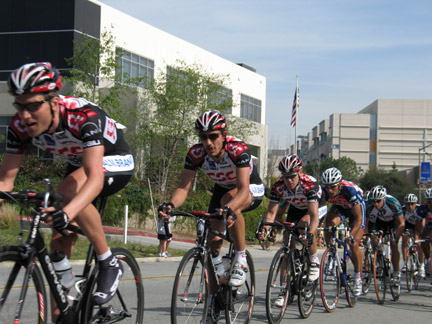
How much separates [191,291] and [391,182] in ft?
338

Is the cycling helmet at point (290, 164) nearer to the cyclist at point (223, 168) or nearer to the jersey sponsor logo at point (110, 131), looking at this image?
the cyclist at point (223, 168)

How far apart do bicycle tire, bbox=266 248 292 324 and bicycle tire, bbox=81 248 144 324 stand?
2646 millimetres

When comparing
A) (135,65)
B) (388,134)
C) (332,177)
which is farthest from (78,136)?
(388,134)

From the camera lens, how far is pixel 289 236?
27.2 ft

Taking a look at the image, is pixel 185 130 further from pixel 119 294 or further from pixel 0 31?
pixel 119 294

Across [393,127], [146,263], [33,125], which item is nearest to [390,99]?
[393,127]

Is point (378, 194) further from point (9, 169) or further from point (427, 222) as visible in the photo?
point (9, 169)

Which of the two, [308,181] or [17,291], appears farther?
[308,181]

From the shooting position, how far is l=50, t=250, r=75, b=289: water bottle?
4199 millimetres

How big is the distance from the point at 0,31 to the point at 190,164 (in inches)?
1375

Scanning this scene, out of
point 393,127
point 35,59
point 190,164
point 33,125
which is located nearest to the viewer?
point 33,125

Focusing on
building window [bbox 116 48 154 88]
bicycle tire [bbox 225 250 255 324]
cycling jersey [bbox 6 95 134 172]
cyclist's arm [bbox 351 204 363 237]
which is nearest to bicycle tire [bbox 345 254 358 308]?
cyclist's arm [bbox 351 204 363 237]

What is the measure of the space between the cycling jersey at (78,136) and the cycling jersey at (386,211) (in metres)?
7.79

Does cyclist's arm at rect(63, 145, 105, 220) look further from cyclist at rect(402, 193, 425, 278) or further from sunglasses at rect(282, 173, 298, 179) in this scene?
cyclist at rect(402, 193, 425, 278)
